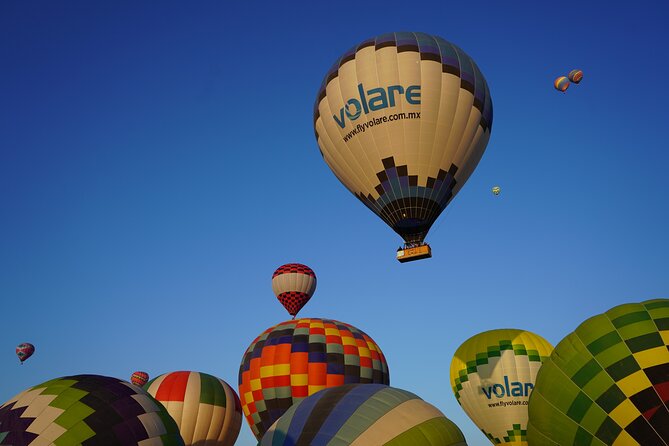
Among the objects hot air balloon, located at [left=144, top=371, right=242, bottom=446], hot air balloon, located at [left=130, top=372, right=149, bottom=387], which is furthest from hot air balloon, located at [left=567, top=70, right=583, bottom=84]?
hot air balloon, located at [left=130, top=372, right=149, bottom=387]

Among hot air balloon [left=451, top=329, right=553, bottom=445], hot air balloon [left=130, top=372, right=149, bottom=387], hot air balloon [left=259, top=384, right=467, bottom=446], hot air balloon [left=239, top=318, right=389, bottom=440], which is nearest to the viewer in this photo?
hot air balloon [left=259, top=384, right=467, bottom=446]

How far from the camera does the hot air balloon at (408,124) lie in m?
18.5

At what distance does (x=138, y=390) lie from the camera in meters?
11.1

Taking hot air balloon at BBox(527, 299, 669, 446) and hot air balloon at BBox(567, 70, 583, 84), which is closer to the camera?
hot air balloon at BBox(527, 299, 669, 446)

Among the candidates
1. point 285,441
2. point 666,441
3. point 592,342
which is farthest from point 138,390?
point 666,441

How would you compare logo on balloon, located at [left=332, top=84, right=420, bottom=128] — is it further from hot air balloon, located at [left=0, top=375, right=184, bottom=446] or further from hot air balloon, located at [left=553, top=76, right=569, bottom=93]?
hot air balloon, located at [left=553, top=76, right=569, bottom=93]

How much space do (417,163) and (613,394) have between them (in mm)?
9882

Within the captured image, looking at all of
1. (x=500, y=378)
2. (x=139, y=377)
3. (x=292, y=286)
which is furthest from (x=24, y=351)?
(x=500, y=378)

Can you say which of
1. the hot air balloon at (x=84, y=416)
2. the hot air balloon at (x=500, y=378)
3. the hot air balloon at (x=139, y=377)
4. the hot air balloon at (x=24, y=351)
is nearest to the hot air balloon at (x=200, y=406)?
the hot air balloon at (x=500, y=378)

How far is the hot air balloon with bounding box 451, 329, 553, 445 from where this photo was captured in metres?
23.8

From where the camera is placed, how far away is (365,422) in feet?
32.1

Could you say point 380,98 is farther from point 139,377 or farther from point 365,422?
point 139,377

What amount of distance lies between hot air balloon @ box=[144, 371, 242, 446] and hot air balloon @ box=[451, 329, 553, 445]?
942 centimetres

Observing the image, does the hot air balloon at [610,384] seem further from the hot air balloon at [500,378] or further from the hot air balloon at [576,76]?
the hot air balloon at [576,76]
